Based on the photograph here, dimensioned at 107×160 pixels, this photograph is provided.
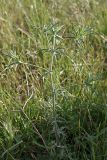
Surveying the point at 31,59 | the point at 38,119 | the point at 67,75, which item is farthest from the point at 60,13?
the point at 38,119

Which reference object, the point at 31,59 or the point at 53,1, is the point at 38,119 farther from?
the point at 53,1

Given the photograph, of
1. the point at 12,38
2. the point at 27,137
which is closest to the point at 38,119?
the point at 27,137

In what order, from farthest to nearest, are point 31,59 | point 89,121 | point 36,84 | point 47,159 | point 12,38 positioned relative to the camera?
point 12,38 < point 31,59 < point 36,84 < point 89,121 < point 47,159

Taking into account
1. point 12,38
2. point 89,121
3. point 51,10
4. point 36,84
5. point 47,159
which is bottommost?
point 47,159

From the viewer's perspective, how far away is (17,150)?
1.94 m

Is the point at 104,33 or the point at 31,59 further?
the point at 104,33

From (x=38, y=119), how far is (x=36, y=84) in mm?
253

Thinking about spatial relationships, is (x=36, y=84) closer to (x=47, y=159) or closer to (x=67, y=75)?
(x=67, y=75)

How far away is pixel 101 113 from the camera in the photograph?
80.2 inches

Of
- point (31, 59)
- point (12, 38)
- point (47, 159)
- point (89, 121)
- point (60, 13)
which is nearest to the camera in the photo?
point (47, 159)

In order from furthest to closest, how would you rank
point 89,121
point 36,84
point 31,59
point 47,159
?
point 31,59 < point 36,84 < point 89,121 < point 47,159

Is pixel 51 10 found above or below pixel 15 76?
above

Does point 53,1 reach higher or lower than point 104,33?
higher

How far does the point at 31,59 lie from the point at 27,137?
0.71 meters
